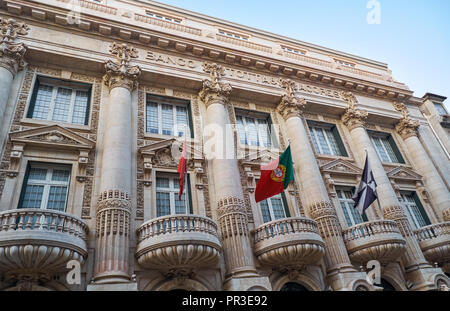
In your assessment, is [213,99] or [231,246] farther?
[213,99]

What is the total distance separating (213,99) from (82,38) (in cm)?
816

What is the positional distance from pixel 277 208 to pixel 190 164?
525cm

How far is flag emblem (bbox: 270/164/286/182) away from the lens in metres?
13.8

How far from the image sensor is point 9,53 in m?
15.0

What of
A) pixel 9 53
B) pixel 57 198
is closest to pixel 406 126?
pixel 57 198

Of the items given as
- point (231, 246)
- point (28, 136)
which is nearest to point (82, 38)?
point (28, 136)

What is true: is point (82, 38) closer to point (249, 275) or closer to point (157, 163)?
point (157, 163)

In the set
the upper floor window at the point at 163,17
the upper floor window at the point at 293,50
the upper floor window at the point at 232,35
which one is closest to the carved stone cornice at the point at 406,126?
the upper floor window at the point at 293,50

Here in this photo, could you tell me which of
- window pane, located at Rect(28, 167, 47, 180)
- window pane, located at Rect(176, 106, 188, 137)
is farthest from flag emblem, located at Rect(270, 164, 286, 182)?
window pane, located at Rect(28, 167, 47, 180)

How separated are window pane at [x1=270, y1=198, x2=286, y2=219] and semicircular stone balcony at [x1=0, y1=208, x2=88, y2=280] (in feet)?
31.1

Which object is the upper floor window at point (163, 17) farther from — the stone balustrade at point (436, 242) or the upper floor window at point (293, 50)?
the stone balustrade at point (436, 242)

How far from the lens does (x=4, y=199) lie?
38.8ft

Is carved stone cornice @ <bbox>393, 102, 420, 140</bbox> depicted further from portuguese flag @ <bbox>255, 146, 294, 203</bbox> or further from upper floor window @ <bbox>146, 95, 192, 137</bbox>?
upper floor window @ <bbox>146, 95, 192, 137</bbox>

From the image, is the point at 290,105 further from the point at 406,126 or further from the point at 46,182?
the point at 46,182
